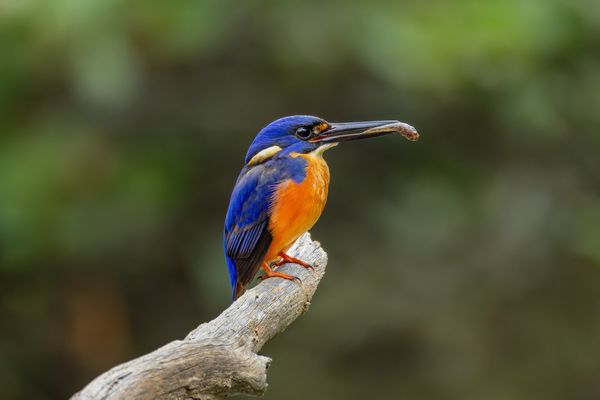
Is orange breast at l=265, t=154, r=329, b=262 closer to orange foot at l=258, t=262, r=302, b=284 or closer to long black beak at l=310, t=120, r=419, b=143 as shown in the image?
orange foot at l=258, t=262, r=302, b=284

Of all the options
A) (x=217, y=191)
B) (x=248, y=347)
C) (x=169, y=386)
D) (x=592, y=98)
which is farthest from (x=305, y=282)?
(x=592, y=98)

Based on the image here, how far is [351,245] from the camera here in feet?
23.7

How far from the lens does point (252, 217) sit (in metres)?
4.31

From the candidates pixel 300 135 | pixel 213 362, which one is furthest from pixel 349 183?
pixel 213 362

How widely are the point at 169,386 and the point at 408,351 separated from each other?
16.4 feet

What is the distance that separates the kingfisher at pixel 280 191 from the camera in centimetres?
421

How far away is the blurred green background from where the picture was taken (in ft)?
20.6

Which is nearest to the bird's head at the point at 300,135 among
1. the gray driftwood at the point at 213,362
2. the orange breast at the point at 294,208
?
the orange breast at the point at 294,208

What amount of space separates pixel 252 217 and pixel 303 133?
432mm

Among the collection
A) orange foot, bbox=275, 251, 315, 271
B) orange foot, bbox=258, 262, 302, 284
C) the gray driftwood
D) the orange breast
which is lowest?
the gray driftwood

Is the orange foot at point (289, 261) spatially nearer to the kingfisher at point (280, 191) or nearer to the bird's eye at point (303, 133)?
the kingfisher at point (280, 191)

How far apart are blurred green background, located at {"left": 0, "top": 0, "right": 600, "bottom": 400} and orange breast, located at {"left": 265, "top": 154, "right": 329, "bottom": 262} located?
6.35 feet

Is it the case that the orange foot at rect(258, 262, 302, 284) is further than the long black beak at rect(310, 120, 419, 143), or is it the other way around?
the long black beak at rect(310, 120, 419, 143)

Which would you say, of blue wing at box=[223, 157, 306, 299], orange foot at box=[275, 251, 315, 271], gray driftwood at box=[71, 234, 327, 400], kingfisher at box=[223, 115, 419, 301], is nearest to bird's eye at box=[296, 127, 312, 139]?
kingfisher at box=[223, 115, 419, 301]
